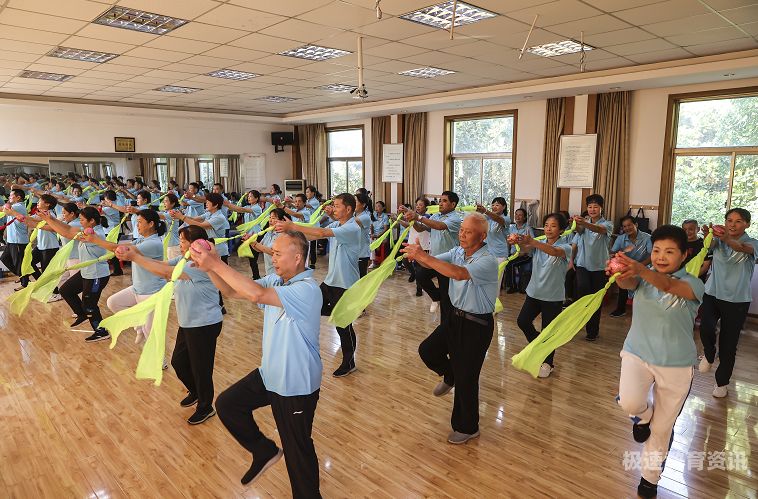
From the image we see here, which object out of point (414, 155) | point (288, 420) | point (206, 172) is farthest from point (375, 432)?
point (206, 172)

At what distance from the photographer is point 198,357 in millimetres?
3287

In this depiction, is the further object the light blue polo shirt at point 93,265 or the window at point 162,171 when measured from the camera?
the window at point 162,171

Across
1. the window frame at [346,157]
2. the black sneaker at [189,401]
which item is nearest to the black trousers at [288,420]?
the black sneaker at [189,401]

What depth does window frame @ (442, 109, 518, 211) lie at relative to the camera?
898 cm

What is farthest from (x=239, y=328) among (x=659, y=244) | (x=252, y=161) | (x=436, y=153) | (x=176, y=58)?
(x=252, y=161)

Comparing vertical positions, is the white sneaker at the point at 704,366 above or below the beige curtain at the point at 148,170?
below

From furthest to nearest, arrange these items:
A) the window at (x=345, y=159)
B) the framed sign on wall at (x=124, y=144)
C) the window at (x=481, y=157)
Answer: the window at (x=345, y=159)
the framed sign on wall at (x=124, y=144)
the window at (x=481, y=157)

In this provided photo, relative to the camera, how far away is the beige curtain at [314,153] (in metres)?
12.7

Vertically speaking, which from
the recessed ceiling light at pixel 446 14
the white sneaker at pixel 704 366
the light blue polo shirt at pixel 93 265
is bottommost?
the white sneaker at pixel 704 366

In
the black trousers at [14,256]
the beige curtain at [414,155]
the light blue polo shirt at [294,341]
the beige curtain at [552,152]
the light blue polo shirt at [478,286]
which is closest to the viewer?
the light blue polo shirt at [294,341]

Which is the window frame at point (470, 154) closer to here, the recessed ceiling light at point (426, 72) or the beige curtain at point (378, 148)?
the beige curtain at point (378, 148)

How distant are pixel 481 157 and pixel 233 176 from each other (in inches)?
256

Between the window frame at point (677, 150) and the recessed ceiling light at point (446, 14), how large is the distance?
4.18 meters

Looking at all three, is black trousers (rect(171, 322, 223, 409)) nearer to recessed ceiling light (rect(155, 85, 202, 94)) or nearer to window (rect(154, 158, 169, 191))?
recessed ceiling light (rect(155, 85, 202, 94))
